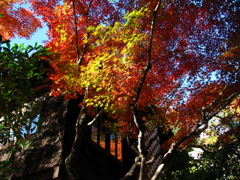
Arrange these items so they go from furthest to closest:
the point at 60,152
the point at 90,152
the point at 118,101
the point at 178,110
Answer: the point at 178,110
the point at 90,152
the point at 118,101
the point at 60,152

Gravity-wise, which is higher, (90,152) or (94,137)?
(94,137)

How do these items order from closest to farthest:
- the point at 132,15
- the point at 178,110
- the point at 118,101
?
the point at 132,15
the point at 118,101
the point at 178,110

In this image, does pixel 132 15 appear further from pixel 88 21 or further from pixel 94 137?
pixel 94 137

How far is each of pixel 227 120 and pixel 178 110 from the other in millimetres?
2888

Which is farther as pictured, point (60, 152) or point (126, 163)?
point (126, 163)

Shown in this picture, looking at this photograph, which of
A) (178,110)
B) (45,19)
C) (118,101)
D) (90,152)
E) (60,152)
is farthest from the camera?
(178,110)

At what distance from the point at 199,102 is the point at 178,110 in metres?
1.29

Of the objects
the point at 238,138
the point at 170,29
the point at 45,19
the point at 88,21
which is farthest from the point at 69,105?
the point at 238,138

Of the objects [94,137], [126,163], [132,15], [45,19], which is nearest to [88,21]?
[45,19]

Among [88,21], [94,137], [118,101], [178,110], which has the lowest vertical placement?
[94,137]

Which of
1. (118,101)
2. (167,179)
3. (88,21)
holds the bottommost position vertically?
(167,179)

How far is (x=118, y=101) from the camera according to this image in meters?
9.68

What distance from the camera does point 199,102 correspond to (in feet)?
40.7

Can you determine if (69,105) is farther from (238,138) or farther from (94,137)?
(238,138)
